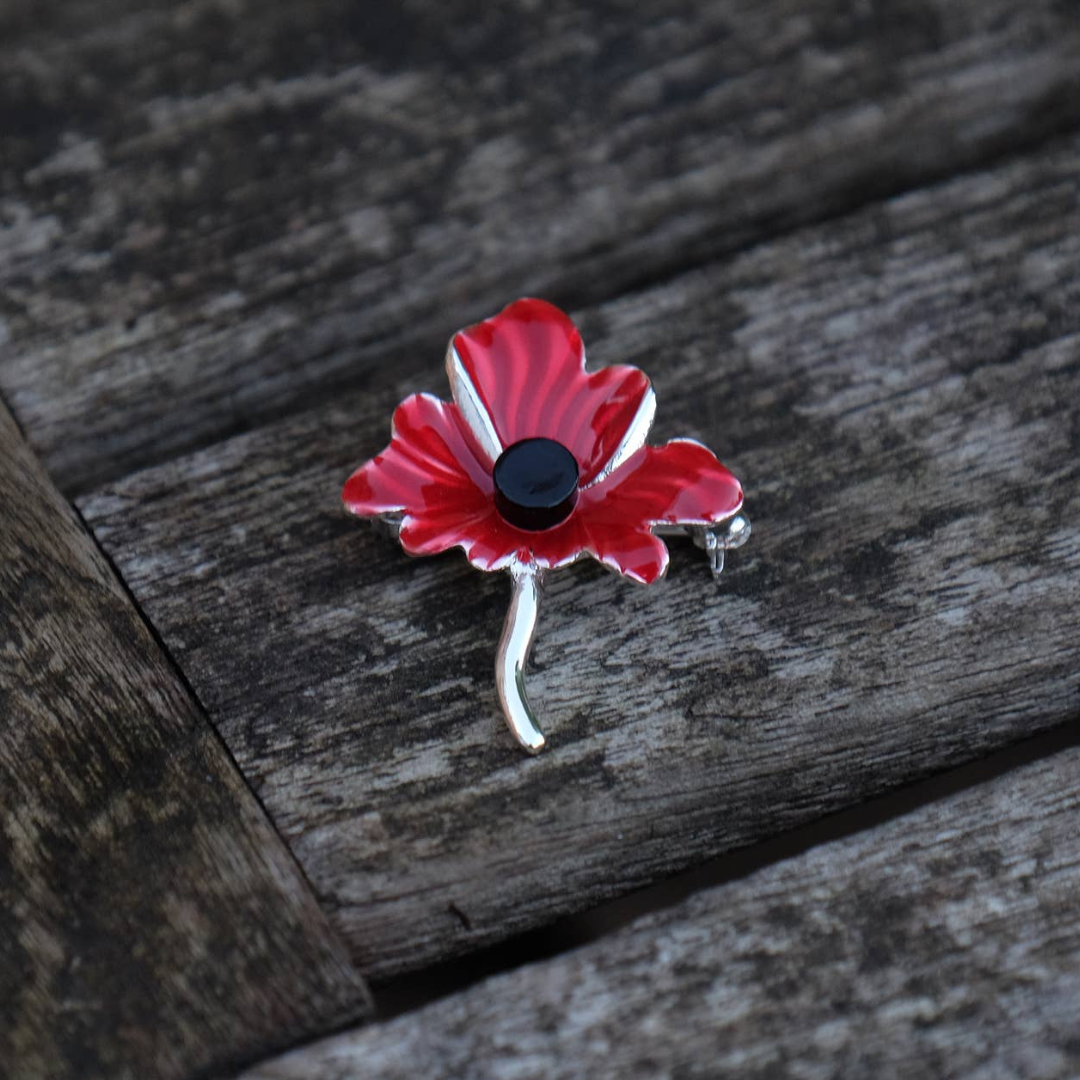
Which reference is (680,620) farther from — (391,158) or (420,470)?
(391,158)

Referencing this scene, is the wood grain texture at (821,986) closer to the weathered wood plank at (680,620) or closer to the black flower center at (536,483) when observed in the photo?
the weathered wood plank at (680,620)

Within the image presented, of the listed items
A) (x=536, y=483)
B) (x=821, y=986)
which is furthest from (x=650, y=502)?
(x=821, y=986)

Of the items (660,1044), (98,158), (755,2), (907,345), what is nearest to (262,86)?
(98,158)

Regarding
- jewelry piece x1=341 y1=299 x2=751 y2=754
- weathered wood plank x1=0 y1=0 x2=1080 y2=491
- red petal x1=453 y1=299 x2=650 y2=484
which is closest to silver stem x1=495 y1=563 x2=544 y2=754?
jewelry piece x1=341 y1=299 x2=751 y2=754

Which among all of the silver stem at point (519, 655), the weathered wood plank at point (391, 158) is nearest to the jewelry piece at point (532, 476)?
the silver stem at point (519, 655)

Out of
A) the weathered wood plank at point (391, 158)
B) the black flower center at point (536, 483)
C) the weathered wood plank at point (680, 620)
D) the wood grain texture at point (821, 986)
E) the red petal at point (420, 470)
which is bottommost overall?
the wood grain texture at point (821, 986)

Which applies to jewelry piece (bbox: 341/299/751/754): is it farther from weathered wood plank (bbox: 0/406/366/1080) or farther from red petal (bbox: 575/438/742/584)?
weathered wood plank (bbox: 0/406/366/1080)

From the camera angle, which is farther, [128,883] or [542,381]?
[542,381]

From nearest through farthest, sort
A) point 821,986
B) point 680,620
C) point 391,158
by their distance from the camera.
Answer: point 821,986, point 680,620, point 391,158
